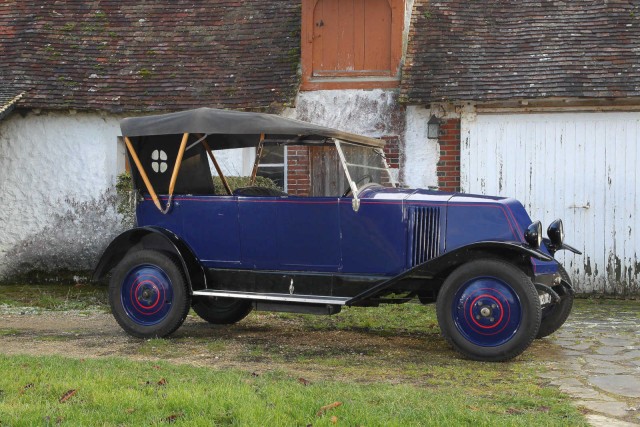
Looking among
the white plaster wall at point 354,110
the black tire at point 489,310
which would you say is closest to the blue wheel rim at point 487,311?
the black tire at point 489,310

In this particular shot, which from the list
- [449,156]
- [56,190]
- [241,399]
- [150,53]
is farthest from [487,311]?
[56,190]

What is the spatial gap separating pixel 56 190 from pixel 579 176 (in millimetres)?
7884

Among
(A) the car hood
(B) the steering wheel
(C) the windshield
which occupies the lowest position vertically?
(A) the car hood

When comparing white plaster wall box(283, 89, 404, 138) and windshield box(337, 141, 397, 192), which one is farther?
white plaster wall box(283, 89, 404, 138)

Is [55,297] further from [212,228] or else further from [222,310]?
[212,228]

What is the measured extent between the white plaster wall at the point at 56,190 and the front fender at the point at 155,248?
17.6ft

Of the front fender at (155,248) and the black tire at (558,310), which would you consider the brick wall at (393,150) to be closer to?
the black tire at (558,310)

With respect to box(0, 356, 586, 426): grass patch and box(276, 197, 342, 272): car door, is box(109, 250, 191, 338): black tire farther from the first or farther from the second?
box(0, 356, 586, 426): grass patch

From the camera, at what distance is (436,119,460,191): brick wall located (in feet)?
41.1

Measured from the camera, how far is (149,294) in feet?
25.7

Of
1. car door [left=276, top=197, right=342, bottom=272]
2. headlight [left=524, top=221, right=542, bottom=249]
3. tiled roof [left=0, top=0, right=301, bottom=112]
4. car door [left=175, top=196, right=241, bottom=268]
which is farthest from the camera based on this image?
tiled roof [left=0, top=0, right=301, bottom=112]

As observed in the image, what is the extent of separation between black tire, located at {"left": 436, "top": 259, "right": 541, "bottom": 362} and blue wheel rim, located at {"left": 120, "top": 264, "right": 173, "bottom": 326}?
8.19ft

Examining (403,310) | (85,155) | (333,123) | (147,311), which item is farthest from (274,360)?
(85,155)

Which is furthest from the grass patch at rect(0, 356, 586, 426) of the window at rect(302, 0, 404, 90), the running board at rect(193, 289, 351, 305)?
the window at rect(302, 0, 404, 90)
